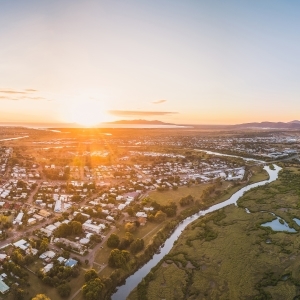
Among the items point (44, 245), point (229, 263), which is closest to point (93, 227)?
point (44, 245)

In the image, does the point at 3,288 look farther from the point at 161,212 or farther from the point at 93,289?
the point at 161,212

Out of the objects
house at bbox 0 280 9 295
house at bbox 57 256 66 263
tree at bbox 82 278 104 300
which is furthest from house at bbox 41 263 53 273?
tree at bbox 82 278 104 300

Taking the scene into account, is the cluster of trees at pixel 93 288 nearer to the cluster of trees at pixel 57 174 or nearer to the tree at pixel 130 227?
the tree at pixel 130 227

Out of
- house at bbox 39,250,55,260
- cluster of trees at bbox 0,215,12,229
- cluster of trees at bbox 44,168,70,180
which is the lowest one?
house at bbox 39,250,55,260

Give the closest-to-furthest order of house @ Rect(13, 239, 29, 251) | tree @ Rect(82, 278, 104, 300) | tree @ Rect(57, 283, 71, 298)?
tree @ Rect(82, 278, 104, 300), tree @ Rect(57, 283, 71, 298), house @ Rect(13, 239, 29, 251)

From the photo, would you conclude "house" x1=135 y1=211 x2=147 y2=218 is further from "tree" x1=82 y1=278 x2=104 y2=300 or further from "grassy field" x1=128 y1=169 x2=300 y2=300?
"tree" x1=82 y1=278 x2=104 y2=300

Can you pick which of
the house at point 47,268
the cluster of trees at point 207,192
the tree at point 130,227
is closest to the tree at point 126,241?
the tree at point 130,227
